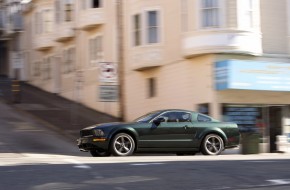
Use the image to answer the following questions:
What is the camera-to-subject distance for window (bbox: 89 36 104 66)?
3000 cm

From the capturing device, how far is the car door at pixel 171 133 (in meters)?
16.3

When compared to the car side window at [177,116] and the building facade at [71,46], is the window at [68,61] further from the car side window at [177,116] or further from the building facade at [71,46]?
the car side window at [177,116]

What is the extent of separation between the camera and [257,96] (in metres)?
22.2

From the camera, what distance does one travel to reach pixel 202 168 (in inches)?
437

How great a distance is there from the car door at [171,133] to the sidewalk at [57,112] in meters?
6.47

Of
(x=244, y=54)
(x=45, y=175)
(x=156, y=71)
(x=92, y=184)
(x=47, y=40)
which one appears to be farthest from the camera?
(x=47, y=40)

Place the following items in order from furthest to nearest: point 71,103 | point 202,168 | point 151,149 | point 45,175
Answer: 1. point 71,103
2. point 151,149
3. point 202,168
4. point 45,175

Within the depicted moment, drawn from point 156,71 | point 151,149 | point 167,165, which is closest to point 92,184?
point 167,165

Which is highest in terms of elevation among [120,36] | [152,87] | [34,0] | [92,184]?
[34,0]

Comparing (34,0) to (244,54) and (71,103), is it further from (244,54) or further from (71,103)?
(244,54)

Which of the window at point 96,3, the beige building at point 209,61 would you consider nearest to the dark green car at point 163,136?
the beige building at point 209,61

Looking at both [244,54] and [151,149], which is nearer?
[151,149]

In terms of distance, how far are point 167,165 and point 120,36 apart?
1225cm

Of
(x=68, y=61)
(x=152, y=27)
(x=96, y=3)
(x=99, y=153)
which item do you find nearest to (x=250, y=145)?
(x=99, y=153)
